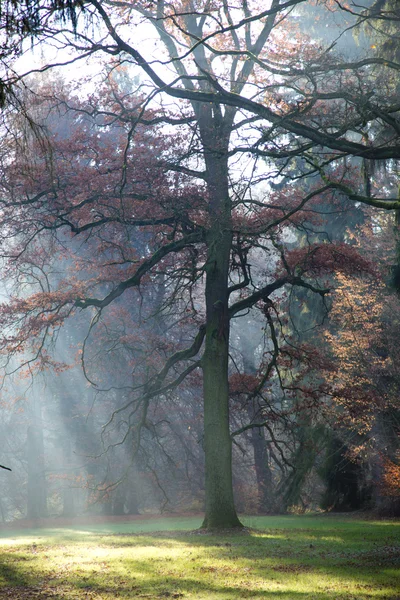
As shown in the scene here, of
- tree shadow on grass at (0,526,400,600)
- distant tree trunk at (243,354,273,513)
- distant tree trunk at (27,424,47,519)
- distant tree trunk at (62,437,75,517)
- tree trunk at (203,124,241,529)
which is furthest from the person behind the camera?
distant tree trunk at (62,437,75,517)

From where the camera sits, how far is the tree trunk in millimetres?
13555

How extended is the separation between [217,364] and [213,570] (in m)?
7.06

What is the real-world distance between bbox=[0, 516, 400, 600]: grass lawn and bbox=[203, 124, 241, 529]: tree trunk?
242cm

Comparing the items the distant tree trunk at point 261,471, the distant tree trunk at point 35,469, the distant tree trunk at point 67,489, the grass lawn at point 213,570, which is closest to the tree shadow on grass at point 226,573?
Answer: the grass lawn at point 213,570

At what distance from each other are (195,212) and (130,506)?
58.2 ft

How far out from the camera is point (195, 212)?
14781mm

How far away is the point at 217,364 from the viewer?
47.5ft

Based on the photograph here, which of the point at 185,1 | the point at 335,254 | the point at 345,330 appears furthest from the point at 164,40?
the point at 345,330

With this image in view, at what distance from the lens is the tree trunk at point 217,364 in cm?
1355

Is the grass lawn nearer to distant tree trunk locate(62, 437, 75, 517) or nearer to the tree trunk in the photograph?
the tree trunk

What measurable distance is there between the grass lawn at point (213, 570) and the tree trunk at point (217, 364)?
7.93ft

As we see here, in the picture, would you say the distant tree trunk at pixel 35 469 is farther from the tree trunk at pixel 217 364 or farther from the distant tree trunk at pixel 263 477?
the tree trunk at pixel 217 364

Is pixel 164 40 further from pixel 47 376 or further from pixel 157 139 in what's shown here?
pixel 47 376

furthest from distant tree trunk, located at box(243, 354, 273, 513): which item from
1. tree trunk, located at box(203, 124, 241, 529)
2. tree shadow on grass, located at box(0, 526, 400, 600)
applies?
Answer: tree shadow on grass, located at box(0, 526, 400, 600)
